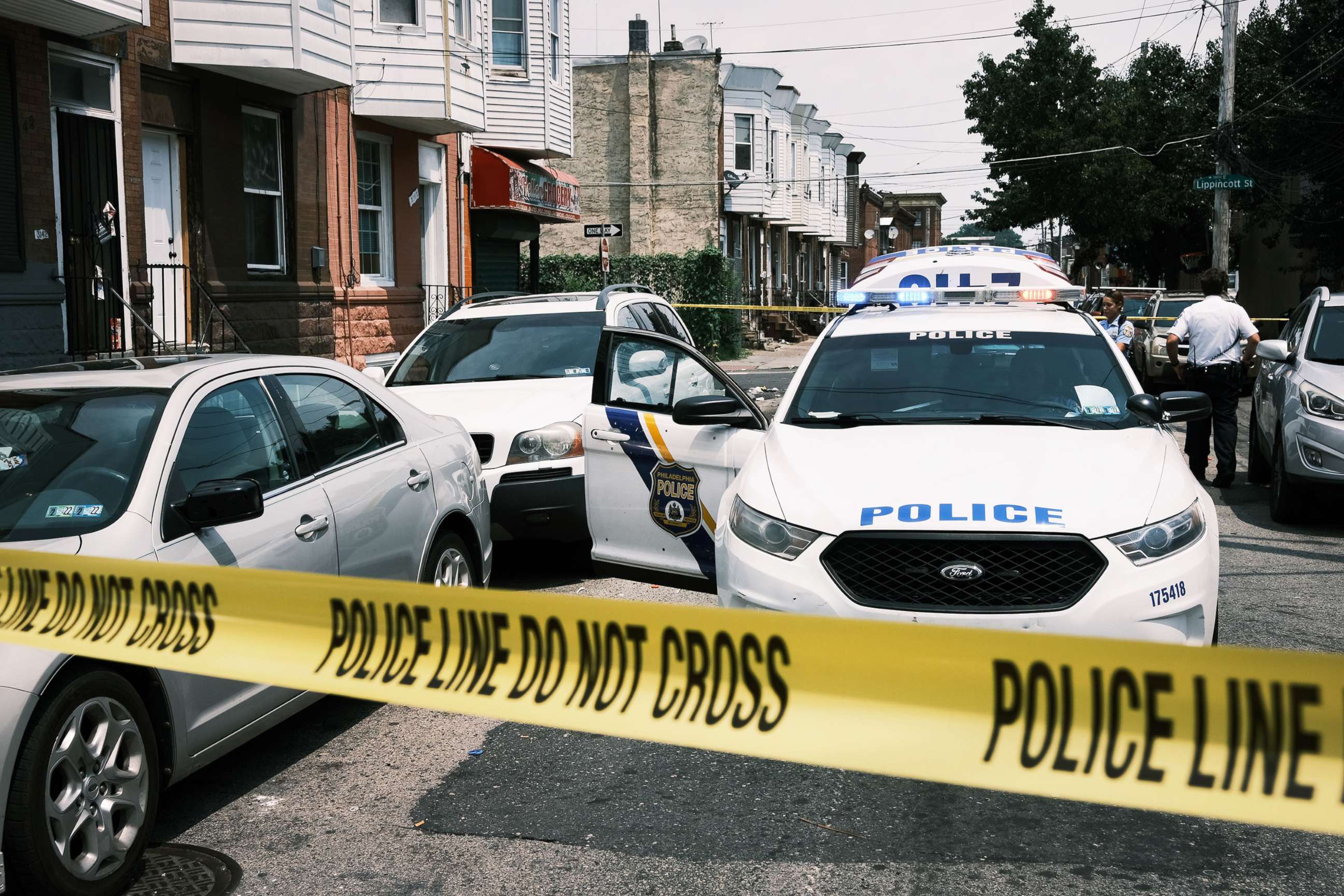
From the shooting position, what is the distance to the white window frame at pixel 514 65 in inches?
1012

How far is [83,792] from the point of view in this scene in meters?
3.79

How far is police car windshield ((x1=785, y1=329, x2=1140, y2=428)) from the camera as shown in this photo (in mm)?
5941

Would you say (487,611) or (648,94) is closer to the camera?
(487,611)

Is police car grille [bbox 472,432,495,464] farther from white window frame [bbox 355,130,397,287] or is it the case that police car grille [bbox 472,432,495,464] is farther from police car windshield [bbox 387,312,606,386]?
white window frame [bbox 355,130,397,287]

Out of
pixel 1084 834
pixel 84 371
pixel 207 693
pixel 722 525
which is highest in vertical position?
pixel 84 371

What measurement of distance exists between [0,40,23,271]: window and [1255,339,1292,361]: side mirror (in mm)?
10942

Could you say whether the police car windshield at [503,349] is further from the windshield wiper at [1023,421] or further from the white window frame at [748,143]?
the white window frame at [748,143]

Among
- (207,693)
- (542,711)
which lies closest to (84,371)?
(207,693)

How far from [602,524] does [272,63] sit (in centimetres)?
1072

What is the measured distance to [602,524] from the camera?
675 cm

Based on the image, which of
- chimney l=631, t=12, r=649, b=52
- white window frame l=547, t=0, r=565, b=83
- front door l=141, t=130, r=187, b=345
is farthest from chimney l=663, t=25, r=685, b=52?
front door l=141, t=130, r=187, b=345

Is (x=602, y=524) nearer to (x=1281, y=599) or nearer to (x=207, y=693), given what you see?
(x=207, y=693)

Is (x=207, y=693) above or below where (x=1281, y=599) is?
above

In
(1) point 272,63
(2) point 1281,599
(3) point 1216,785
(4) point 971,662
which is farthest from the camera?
(1) point 272,63
